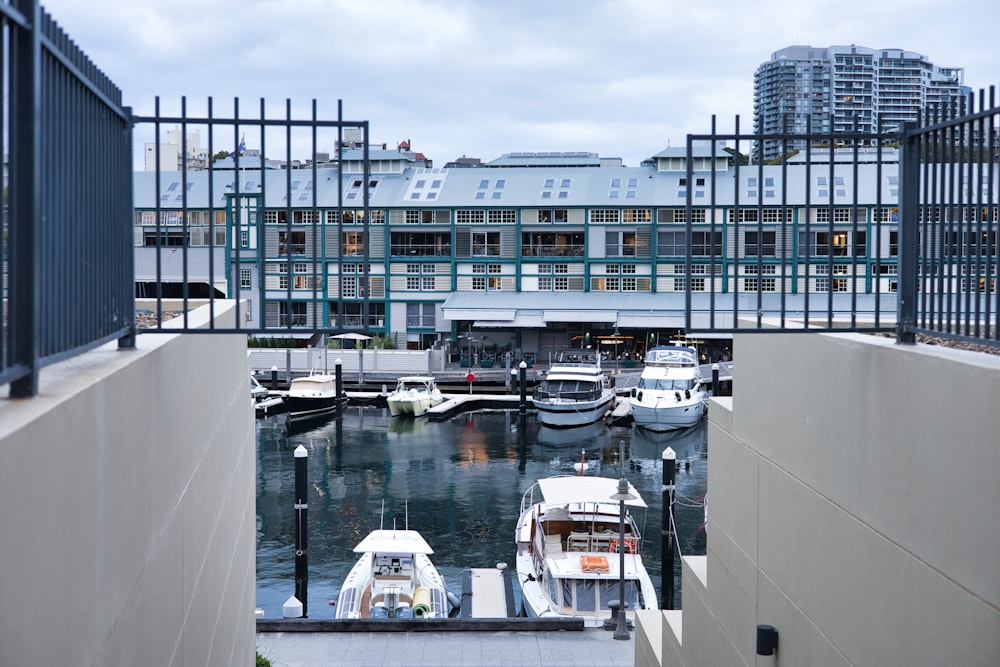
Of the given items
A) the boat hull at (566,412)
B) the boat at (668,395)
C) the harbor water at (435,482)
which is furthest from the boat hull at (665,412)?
the boat hull at (566,412)

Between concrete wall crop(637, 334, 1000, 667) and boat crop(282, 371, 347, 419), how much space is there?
38659mm

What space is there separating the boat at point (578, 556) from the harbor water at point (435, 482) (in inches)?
42.3

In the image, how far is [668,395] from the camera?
138 feet

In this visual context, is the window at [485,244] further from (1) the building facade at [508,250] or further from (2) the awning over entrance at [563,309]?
(2) the awning over entrance at [563,309]

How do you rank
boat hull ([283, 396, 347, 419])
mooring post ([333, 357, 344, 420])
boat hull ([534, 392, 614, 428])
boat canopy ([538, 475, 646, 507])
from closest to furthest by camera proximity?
1. boat canopy ([538, 475, 646, 507])
2. boat hull ([534, 392, 614, 428])
3. mooring post ([333, 357, 344, 420])
4. boat hull ([283, 396, 347, 419])

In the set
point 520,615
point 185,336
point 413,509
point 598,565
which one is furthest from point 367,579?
point 185,336

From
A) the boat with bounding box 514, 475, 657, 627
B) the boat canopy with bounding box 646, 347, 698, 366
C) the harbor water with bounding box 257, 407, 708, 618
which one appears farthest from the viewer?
the boat canopy with bounding box 646, 347, 698, 366

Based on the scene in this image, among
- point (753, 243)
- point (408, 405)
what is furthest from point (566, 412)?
point (753, 243)

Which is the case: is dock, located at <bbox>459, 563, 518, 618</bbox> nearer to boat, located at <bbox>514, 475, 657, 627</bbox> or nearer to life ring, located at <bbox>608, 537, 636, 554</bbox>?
boat, located at <bbox>514, 475, 657, 627</bbox>

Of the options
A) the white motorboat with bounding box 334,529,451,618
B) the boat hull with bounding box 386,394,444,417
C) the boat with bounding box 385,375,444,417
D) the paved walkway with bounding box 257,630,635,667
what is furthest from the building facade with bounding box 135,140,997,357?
the paved walkway with bounding box 257,630,635,667

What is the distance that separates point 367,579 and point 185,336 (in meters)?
15.7

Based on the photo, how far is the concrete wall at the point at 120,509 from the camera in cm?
274

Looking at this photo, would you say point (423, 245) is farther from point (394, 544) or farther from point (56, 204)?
point (56, 204)

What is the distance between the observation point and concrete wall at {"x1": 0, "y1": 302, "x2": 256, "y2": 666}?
8.99 feet
